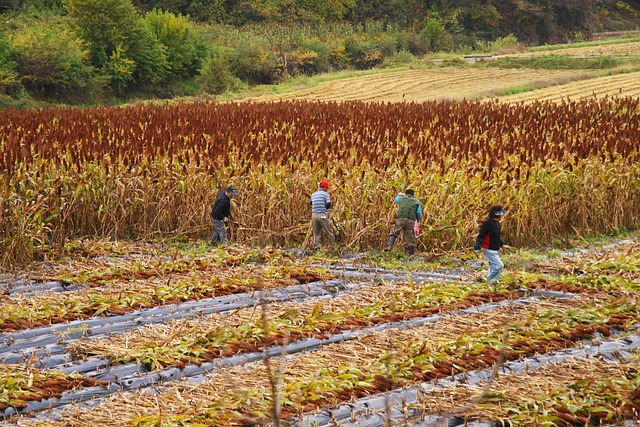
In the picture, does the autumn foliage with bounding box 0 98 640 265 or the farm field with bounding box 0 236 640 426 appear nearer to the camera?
the farm field with bounding box 0 236 640 426

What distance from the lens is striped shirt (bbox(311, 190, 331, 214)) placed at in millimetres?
11859

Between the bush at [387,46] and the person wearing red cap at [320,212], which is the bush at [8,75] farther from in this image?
the person wearing red cap at [320,212]

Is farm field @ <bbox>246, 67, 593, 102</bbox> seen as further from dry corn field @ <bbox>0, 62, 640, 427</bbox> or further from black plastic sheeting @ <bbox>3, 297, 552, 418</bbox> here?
black plastic sheeting @ <bbox>3, 297, 552, 418</bbox>

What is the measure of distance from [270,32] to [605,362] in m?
51.2

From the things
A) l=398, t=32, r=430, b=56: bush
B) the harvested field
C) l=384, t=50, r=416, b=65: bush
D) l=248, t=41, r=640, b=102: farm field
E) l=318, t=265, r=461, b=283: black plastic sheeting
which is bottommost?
l=318, t=265, r=461, b=283: black plastic sheeting

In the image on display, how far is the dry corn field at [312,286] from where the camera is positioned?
589cm

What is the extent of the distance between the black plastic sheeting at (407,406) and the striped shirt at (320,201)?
17.6 feet

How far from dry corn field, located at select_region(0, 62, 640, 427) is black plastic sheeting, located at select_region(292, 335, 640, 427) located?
18 millimetres

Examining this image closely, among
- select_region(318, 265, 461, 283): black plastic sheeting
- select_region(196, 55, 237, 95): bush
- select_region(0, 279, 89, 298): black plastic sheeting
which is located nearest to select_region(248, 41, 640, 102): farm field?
select_region(196, 55, 237, 95): bush

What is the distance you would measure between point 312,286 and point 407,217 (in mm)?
2404

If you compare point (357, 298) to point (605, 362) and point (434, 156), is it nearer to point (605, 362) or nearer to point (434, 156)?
point (605, 362)

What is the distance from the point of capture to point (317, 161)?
13.6 meters

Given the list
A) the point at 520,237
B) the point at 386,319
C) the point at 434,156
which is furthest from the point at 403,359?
the point at 434,156

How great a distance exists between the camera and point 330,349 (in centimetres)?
700
